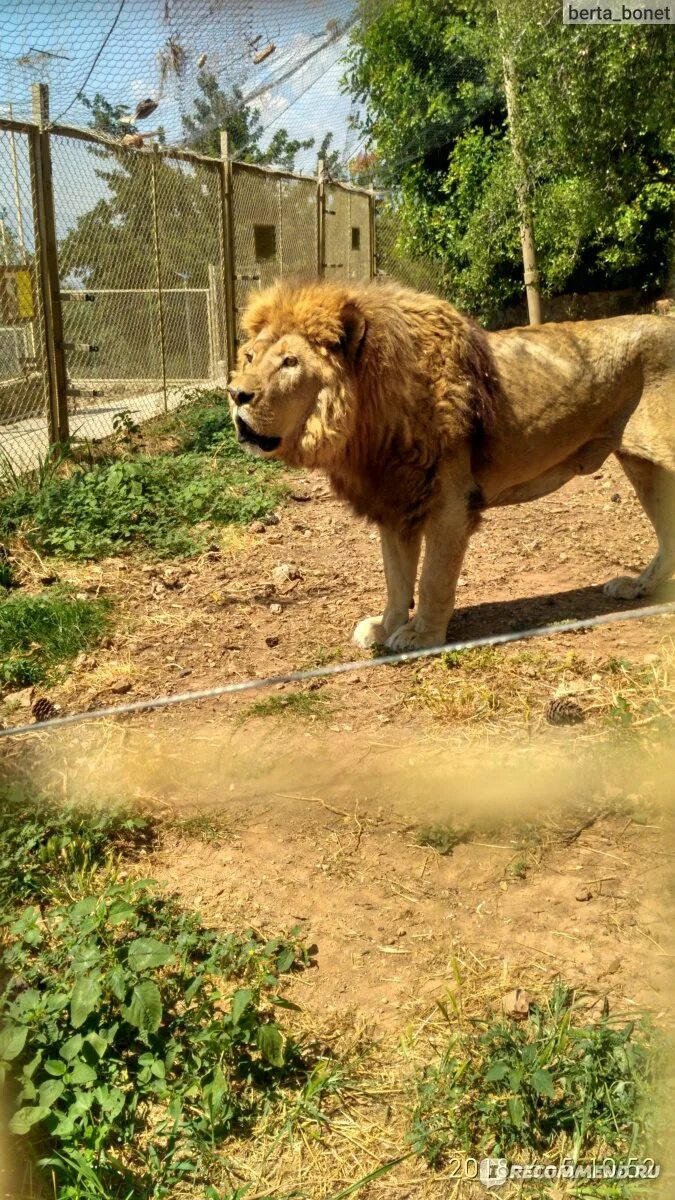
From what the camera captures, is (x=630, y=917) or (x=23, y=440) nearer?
(x=630, y=917)

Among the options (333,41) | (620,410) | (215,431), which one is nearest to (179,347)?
(215,431)

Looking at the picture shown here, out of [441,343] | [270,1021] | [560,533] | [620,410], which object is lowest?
[270,1021]

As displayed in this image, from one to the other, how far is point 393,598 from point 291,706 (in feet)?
3.12

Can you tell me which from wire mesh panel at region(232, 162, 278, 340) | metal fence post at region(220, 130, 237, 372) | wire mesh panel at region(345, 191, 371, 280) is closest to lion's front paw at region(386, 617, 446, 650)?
metal fence post at region(220, 130, 237, 372)

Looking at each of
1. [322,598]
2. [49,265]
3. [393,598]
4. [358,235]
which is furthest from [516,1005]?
[358,235]

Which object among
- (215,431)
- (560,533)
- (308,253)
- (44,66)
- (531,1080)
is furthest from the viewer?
(308,253)

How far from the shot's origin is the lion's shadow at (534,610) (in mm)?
4988

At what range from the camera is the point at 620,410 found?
497 centimetres

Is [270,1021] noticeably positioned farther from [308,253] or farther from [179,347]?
[308,253]

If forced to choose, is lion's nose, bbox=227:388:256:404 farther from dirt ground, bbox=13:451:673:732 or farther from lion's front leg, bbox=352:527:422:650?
dirt ground, bbox=13:451:673:732

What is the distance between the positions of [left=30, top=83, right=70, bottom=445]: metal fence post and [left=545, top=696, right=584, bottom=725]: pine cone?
210 inches

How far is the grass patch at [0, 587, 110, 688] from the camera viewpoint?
4.59 meters

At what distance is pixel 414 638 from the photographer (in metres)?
4.64

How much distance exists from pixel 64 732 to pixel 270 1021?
1.71 metres
